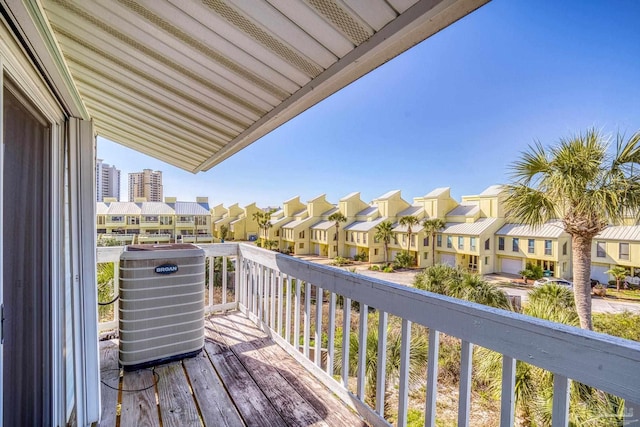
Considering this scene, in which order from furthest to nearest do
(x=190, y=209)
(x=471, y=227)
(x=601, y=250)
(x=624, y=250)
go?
(x=190, y=209) < (x=471, y=227) < (x=601, y=250) < (x=624, y=250)

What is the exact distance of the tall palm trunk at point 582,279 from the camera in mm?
5980

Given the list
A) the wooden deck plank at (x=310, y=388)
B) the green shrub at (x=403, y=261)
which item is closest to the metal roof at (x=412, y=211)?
the green shrub at (x=403, y=261)

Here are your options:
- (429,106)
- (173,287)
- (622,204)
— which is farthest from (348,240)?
(173,287)

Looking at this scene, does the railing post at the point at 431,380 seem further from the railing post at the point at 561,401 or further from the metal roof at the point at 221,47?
the metal roof at the point at 221,47

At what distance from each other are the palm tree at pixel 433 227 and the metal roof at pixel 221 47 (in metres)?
22.2

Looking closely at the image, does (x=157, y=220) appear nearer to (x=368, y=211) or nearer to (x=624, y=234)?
(x=368, y=211)

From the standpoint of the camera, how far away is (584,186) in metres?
6.27

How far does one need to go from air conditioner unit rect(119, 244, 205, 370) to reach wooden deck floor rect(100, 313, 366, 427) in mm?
127

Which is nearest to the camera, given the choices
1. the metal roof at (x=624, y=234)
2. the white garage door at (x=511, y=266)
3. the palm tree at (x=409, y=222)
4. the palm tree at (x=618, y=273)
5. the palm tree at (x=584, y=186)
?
the palm tree at (x=584, y=186)

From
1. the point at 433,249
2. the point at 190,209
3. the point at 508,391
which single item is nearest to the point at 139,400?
the point at 508,391

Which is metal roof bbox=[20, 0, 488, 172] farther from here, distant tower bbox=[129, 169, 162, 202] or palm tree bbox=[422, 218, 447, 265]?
distant tower bbox=[129, 169, 162, 202]

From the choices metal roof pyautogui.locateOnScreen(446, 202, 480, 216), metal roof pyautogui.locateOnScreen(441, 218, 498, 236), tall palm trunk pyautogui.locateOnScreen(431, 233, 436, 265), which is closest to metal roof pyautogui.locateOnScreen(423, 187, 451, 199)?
metal roof pyautogui.locateOnScreen(446, 202, 480, 216)

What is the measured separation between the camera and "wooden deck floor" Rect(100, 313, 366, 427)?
165 cm

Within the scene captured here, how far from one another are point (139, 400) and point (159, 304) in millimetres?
585
